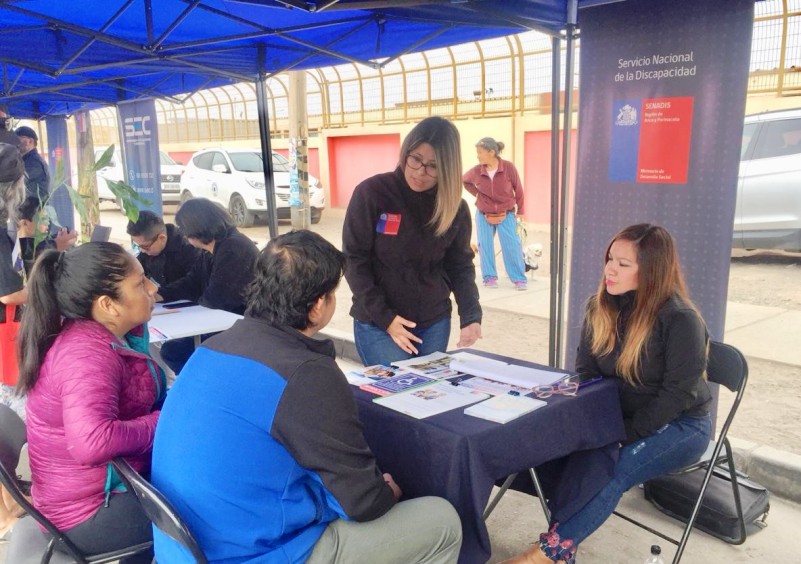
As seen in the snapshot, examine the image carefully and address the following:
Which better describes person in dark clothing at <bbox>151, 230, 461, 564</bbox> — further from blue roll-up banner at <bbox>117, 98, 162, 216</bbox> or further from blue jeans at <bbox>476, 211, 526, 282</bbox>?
blue roll-up banner at <bbox>117, 98, 162, 216</bbox>

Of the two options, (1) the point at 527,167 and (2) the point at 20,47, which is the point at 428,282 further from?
(1) the point at 527,167

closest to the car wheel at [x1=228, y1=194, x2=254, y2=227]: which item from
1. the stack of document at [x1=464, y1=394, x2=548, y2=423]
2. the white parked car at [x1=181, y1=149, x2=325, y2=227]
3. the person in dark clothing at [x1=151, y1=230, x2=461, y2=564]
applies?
the white parked car at [x1=181, y1=149, x2=325, y2=227]

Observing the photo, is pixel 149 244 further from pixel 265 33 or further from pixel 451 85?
pixel 451 85

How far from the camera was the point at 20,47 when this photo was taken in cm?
505

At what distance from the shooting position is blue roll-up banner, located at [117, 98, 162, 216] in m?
7.24

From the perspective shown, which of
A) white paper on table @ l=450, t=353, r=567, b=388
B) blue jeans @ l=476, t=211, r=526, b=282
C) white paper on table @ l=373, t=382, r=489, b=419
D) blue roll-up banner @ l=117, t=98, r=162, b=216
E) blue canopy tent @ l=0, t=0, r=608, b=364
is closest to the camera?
white paper on table @ l=373, t=382, r=489, b=419

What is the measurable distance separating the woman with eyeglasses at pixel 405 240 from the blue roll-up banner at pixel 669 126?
3.15 feet

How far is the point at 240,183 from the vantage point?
42.7ft

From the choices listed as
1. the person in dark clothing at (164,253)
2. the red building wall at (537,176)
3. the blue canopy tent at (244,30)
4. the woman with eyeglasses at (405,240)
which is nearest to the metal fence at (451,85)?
the red building wall at (537,176)

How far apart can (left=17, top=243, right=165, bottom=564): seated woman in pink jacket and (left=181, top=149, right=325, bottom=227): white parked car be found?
36.4 feet

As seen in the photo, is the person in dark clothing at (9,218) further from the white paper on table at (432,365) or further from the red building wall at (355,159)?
the red building wall at (355,159)

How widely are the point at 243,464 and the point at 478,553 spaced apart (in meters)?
0.74

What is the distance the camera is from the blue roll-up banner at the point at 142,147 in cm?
724

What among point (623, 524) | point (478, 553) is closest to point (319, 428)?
point (478, 553)
